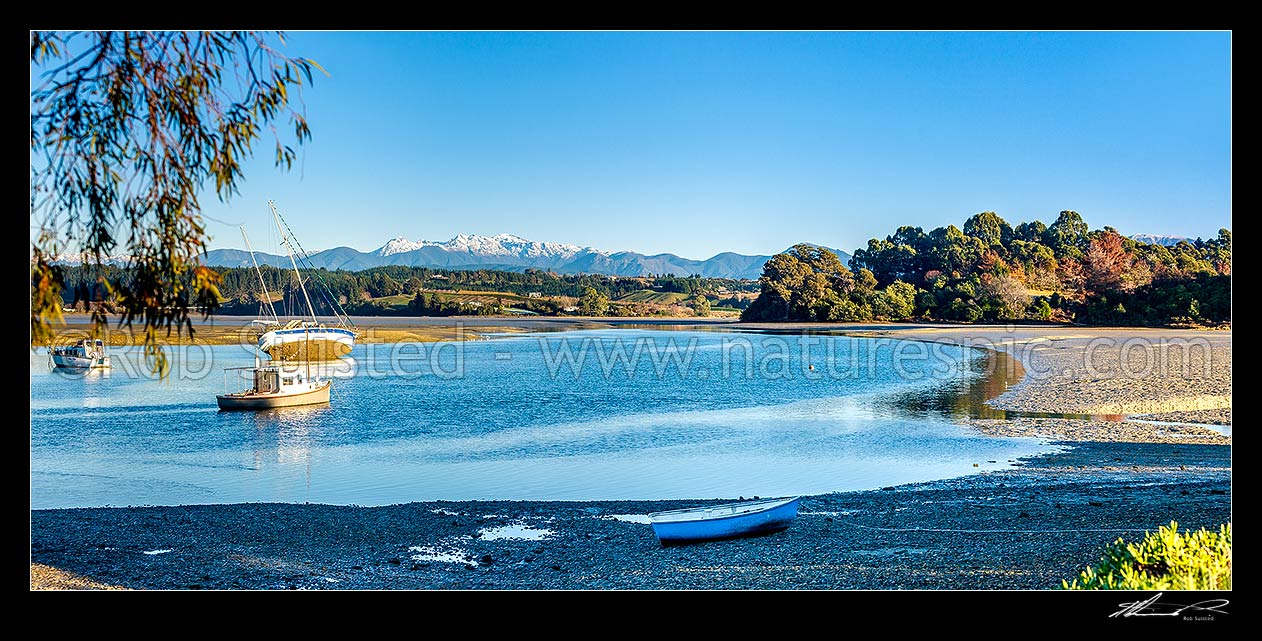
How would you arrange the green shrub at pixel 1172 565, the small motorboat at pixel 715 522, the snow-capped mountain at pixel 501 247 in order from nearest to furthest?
the green shrub at pixel 1172 565
the small motorboat at pixel 715 522
the snow-capped mountain at pixel 501 247

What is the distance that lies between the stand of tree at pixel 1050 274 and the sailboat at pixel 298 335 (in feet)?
85.1

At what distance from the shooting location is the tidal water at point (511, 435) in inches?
484

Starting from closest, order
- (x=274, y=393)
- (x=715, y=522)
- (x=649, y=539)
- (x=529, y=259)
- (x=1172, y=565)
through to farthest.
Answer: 1. (x=1172, y=565)
2. (x=715, y=522)
3. (x=649, y=539)
4. (x=274, y=393)
5. (x=529, y=259)

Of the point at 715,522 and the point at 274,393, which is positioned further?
the point at 274,393

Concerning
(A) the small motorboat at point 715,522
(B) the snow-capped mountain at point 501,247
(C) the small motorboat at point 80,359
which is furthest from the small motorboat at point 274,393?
(B) the snow-capped mountain at point 501,247

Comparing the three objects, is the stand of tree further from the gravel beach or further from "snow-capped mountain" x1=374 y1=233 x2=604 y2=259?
"snow-capped mountain" x1=374 y1=233 x2=604 y2=259

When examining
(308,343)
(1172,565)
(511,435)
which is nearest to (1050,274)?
(511,435)

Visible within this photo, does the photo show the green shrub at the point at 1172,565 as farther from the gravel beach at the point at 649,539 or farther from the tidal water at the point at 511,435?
the tidal water at the point at 511,435

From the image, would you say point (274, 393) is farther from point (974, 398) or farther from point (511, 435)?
point (974, 398)

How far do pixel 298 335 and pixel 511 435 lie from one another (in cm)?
1775

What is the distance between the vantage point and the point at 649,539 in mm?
8469

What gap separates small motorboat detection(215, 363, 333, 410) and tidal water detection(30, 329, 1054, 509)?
0.27 m
